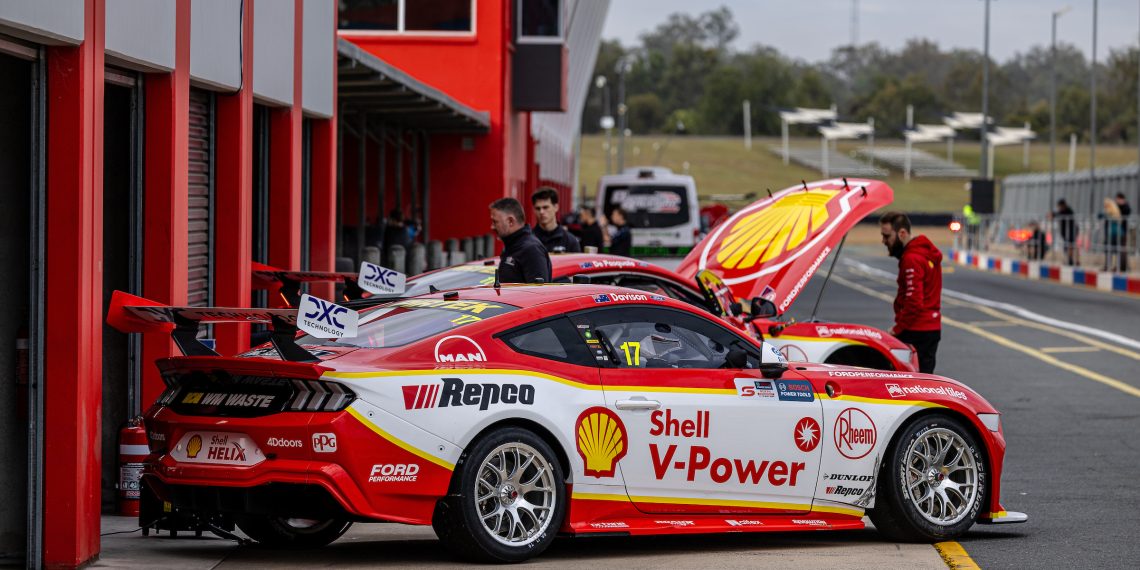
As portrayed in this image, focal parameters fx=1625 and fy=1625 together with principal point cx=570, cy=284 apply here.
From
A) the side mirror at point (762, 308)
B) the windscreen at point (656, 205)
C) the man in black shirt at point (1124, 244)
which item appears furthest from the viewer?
the man in black shirt at point (1124, 244)

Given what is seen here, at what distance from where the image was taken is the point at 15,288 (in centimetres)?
735

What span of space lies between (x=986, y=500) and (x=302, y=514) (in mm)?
3706

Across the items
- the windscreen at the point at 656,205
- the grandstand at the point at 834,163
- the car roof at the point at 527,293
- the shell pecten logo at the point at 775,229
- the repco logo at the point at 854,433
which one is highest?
the grandstand at the point at 834,163

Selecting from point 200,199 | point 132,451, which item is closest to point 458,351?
point 132,451

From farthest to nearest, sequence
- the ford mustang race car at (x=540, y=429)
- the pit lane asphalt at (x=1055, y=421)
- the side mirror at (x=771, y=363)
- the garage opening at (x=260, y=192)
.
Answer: the garage opening at (x=260, y=192), the pit lane asphalt at (x=1055, y=421), the side mirror at (x=771, y=363), the ford mustang race car at (x=540, y=429)

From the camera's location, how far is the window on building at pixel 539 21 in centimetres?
3481

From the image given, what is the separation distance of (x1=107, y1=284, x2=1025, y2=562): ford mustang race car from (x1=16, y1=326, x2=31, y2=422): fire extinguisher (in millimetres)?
405

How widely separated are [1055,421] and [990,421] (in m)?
5.52

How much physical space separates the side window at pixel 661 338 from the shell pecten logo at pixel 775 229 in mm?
4054

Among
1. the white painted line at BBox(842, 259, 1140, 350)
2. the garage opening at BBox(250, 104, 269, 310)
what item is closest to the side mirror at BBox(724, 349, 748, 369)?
the garage opening at BBox(250, 104, 269, 310)

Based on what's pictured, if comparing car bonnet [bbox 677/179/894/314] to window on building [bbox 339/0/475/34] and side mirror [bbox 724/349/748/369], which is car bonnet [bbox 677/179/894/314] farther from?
window on building [bbox 339/0/475/34]

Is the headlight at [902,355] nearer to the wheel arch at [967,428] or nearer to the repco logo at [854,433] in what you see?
the wheel arch at [967,428]

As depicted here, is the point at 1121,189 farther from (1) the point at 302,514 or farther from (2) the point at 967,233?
(1) the point at 302,514

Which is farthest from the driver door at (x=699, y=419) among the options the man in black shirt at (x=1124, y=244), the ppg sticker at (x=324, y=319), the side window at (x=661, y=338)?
the man in black shirt at (x=1124, y=244)
